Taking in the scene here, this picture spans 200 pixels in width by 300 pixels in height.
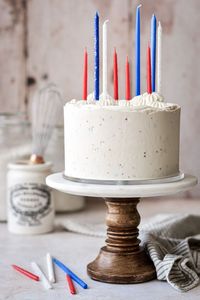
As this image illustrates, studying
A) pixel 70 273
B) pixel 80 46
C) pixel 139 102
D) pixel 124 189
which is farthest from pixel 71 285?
pixel 80 46

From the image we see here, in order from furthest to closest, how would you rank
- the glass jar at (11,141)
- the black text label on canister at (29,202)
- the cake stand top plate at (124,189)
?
the glass jar at (11,141)
the black text label on canister at (29,202)
the cake stand top plate at (124,189)

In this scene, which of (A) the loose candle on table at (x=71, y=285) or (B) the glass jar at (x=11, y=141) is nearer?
(A) the loose candle on table at (x=71, y=285)

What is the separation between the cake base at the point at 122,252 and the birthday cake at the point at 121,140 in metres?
0.06

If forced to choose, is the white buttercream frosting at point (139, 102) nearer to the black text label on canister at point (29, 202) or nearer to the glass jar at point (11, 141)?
the black text label on canister at point (29, 202)

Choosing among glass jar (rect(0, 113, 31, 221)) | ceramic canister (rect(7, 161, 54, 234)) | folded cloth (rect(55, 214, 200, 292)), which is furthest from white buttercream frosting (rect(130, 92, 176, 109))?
glass jar (rect(0, 113, 31, 221))

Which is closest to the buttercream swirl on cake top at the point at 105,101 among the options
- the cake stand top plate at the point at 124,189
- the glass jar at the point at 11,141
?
the cake stand top plate at the point at 124,189

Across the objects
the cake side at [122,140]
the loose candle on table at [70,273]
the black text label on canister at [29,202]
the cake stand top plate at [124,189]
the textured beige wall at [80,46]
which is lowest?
the loose candle on table at [70,273]

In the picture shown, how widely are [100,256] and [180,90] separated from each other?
0.70 meters

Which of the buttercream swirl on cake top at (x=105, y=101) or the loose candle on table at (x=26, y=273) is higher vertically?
the buttercream swirl on cake top at (x=105, y=101)

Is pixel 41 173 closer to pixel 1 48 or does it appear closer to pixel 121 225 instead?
pixel 121 225

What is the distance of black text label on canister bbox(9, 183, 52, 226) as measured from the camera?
4.10 feet

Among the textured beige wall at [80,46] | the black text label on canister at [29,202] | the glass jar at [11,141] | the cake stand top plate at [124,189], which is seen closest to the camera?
the cake stand top plate at [124,189]

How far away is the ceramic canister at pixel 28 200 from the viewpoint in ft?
4.10

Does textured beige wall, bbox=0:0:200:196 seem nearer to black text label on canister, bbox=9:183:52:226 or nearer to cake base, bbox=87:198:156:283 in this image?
black text label on canister, bbox=9:183:52:226
